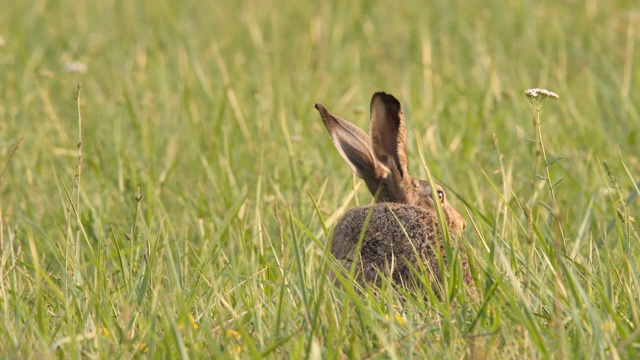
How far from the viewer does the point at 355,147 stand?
4.59 m

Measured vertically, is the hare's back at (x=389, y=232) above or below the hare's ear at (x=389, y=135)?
below

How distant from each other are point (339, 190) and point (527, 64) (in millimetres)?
3108

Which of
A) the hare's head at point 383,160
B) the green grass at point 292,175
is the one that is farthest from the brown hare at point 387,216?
the green grass at point 292,175

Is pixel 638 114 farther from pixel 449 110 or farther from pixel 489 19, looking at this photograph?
pixel 489 19

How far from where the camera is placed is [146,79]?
7430 mm

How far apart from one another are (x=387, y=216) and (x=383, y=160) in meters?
0.84

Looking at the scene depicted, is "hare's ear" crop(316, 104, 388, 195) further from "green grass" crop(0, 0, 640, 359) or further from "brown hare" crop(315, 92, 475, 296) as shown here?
"green grass" crop(0, 0, 640, 359)

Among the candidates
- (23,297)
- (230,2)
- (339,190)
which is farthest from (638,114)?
(230,2)

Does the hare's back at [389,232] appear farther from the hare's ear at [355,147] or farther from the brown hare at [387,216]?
the hare's ear at [355,147]

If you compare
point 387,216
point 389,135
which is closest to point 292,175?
point 389,135

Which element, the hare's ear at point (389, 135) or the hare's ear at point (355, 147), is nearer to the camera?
the hare's ear at point (389, 135)

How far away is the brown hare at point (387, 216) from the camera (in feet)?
11.9

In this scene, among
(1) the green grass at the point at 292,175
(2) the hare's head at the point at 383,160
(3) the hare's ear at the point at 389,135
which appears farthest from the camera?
(2) the hare's head at the point at 383,160

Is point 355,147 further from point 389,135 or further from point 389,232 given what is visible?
point 389,232
